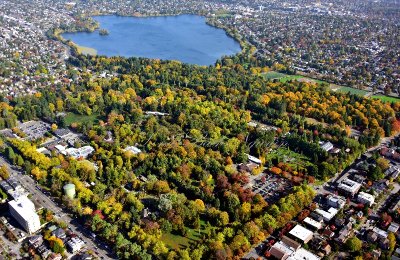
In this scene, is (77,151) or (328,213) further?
(77,151)

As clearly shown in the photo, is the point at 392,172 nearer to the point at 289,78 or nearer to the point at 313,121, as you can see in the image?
the point at 313,121

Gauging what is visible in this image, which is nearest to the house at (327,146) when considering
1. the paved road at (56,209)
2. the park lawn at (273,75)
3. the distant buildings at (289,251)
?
the distant buildings at (289,251)

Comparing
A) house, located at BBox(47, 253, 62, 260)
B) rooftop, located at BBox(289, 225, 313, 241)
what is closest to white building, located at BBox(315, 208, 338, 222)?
rooftop, located at BBox(289, 225, 313, 241)

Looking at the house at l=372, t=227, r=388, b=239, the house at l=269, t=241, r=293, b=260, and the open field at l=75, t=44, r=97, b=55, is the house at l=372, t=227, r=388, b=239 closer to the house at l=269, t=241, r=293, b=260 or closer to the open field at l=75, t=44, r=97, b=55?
the house at l=269, t=241, r=293, b=260

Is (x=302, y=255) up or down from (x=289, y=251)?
down

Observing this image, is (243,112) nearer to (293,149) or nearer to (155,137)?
(293,149)

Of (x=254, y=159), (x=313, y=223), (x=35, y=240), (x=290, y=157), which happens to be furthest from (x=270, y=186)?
(x=35, y=240)
